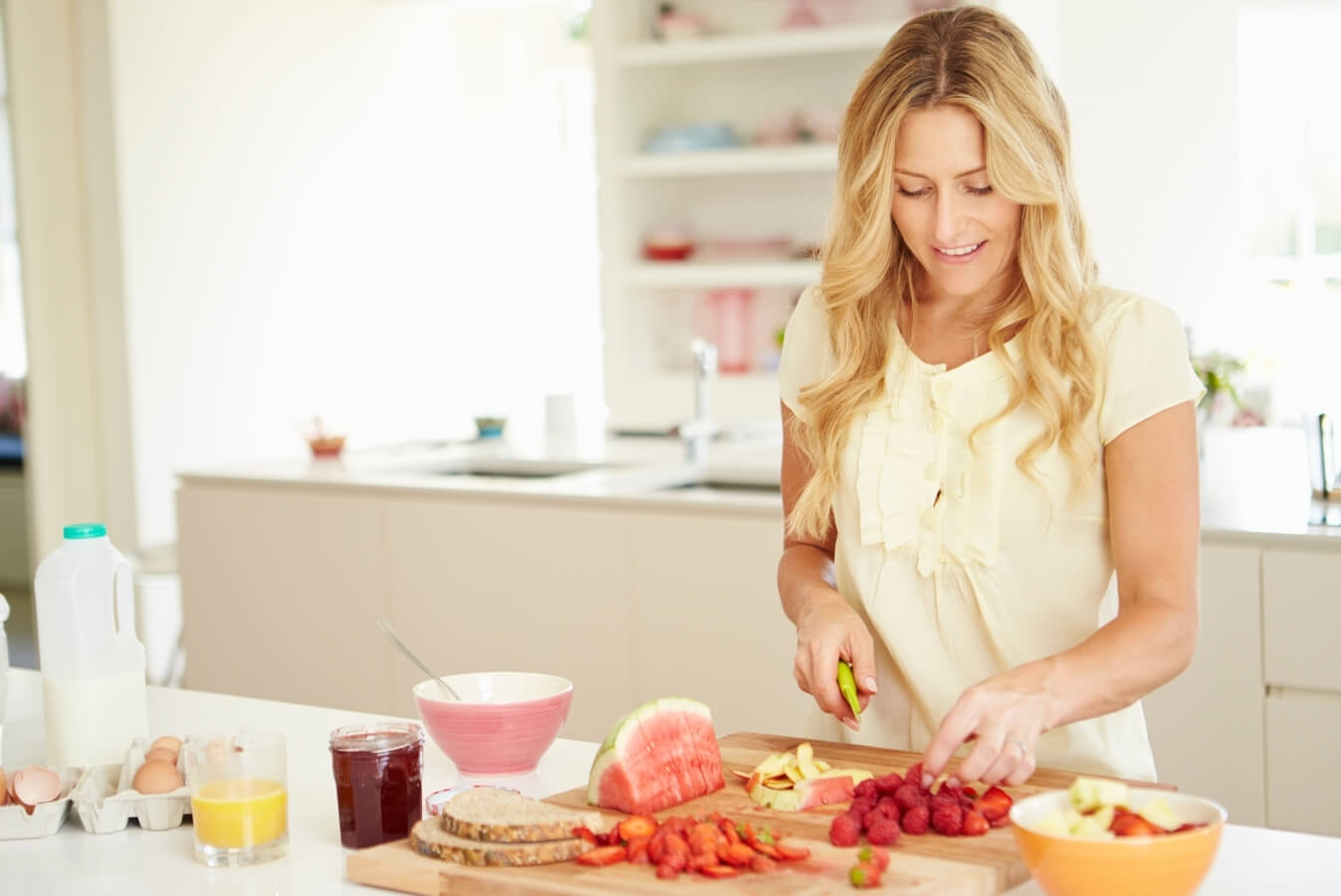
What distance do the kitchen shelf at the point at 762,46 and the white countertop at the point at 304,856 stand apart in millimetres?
4098

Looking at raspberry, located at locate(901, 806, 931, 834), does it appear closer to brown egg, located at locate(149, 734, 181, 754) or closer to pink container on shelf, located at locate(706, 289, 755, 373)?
brown egg, located at locate(149, 734, 181, 754)

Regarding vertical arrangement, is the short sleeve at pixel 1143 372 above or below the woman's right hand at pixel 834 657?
above

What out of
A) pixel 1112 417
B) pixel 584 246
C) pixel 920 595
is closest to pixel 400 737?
pixel 920 595

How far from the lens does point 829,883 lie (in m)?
1.24

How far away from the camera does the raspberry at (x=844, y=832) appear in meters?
1.32

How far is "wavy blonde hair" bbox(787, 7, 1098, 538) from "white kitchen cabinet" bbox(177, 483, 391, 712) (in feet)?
6.82

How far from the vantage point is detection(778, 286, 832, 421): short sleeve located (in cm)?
193

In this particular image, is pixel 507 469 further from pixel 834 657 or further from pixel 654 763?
pixel 654 763

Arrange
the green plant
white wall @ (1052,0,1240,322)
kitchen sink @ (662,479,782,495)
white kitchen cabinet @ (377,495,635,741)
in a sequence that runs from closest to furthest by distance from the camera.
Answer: white kitchen cabinet @ (377,495,635,741) → the green plant → kitchen sink @ (662,479,782,495) → white wall @ (1052,0,1240,322)

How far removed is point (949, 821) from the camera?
4.37 ft

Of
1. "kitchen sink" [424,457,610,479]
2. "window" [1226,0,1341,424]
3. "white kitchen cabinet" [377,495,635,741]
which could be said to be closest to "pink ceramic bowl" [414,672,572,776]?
"white kitchen cabinet" [377,495,635,741]

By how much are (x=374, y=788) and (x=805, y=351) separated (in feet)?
2.60

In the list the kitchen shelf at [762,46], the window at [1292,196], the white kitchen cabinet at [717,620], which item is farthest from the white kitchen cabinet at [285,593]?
the window at [1292,196]

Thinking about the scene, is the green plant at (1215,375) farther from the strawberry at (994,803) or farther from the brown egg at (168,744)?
the brown egg at (168,744)
